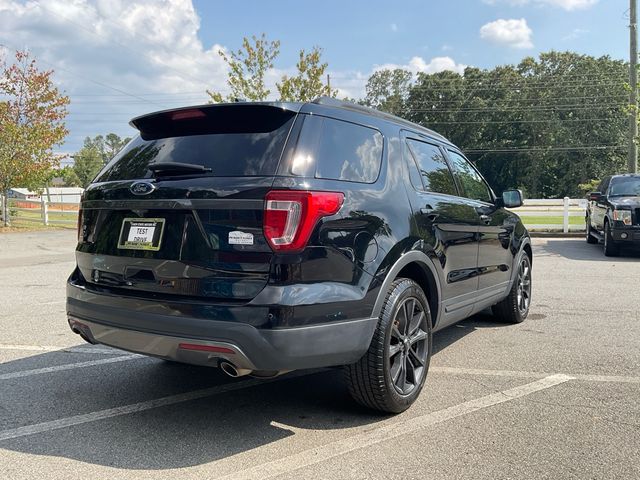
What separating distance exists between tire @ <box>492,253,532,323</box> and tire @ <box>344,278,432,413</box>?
7.69 ft

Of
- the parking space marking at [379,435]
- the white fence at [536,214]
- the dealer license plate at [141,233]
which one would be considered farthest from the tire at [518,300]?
the white fence at [536,214]

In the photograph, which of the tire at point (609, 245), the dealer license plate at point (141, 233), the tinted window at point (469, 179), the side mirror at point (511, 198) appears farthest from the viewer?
the tire at point (609, 245)

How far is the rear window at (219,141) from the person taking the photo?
3.03 meters

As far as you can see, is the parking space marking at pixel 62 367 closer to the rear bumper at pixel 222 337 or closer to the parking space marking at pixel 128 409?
the parking space marking at pixel 128 409

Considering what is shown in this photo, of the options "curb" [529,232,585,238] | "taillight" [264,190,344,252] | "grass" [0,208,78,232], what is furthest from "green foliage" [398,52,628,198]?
"taillight" [264,190,344,252]

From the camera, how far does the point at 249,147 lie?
10.1 ft

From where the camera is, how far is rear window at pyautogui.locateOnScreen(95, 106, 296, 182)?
303cm

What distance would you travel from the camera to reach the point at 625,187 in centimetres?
1238

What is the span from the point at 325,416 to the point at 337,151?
5.44 ft

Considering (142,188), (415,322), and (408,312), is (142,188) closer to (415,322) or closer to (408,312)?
(408,312)

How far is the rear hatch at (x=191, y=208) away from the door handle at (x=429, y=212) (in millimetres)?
1237

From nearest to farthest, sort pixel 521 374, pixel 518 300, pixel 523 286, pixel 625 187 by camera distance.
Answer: pixel 521 374
pixel 518 300
pixel 523 286
pixel 625 187

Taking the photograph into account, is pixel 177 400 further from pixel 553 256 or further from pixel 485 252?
pixel 553 256

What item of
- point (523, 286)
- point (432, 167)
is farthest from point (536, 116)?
point (432, 167)
